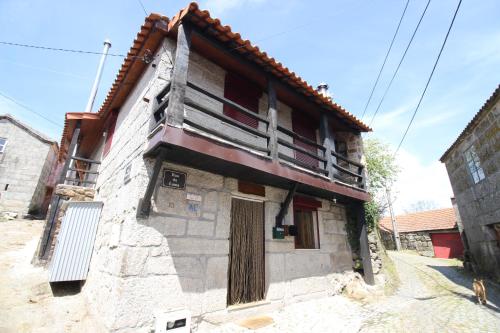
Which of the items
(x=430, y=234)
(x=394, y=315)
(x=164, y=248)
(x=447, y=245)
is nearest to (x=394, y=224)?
(x=430, y=234)

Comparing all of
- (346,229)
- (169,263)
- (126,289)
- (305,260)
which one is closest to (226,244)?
(169,263)

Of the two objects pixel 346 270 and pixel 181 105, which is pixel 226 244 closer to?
pixel 181 105

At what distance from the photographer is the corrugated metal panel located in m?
5.06

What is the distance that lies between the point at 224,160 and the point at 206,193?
81 cm

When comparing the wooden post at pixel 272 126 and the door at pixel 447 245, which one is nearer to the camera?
the wooden post at pixel 272 126

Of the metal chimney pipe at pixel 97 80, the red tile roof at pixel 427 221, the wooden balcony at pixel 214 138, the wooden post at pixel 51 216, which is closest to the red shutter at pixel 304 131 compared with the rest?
the wooden balcony at pixel 214 138

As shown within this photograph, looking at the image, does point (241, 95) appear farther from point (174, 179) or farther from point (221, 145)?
point (174, 179)

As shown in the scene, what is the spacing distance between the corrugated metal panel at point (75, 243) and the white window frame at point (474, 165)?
44.7ft

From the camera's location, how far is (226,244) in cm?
441

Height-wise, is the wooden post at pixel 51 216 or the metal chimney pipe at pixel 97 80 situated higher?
the metal chimney pipe at pixel 97 80

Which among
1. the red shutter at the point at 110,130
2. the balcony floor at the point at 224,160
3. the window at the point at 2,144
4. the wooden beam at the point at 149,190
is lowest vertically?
the wooden beam at the point at 149,190

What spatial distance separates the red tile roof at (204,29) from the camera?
4184 mm

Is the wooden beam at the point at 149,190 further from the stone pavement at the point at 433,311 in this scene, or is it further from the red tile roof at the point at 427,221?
the red tile roof at the point at 427,221

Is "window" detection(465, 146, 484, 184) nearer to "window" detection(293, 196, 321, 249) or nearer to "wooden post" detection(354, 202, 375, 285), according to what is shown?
"wooden post" detection(354, 202, 375, 285)
